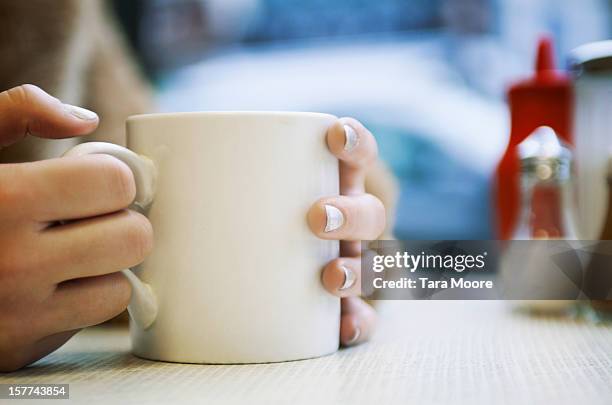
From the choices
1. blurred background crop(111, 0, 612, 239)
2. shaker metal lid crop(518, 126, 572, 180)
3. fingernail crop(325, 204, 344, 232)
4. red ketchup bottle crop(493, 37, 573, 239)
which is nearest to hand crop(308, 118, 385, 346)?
fingernail crop(325, 204, 344, 232)

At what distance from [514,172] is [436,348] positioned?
43cm

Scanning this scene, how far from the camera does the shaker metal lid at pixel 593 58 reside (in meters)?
0.60

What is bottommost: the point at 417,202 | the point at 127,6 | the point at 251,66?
the point at 417,202

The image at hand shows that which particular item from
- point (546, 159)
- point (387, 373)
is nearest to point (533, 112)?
point (546, 159)

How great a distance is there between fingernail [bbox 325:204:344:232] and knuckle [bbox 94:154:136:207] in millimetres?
97

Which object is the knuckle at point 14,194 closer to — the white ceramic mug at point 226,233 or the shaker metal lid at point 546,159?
the white ceramic mug at point 226,233

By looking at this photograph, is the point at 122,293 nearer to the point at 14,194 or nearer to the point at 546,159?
the point at 14,194

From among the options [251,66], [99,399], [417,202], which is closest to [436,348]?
[99,399]

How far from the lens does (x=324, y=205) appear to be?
360mm

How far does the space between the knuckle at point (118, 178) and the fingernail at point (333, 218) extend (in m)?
0.10

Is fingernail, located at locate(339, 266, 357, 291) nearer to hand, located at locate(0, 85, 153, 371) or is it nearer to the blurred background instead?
hand, located at locate(0, 85, 153, 371)

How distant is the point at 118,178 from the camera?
13.0 inches

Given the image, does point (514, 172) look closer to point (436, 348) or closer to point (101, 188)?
point (436, 348)

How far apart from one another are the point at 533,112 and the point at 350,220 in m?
0.47
